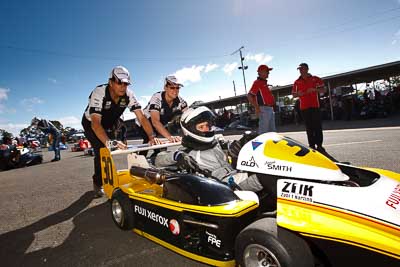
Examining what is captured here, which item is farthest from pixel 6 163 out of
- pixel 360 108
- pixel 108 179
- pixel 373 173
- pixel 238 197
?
pixel 360 108

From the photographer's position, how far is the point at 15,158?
9.66 m

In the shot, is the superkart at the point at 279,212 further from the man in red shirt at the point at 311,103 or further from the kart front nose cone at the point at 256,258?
the man in red shirt at the point at 311,103

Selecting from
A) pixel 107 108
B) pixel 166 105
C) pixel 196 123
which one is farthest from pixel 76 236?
pixel 166 105

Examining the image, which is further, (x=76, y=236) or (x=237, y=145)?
(x=76, y=236)

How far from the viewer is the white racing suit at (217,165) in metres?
1.88

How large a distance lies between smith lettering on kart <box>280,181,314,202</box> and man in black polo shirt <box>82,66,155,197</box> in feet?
6.98

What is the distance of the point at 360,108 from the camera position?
15305 mm

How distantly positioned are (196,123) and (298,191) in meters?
1.14

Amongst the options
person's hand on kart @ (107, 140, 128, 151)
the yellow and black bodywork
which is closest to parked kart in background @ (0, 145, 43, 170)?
person's hand on kart @ (107, 140, 128, 151)

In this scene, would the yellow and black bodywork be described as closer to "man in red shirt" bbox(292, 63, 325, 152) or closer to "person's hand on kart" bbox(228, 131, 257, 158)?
"person's hand on kart" bbox(228, 131, 257, 158)

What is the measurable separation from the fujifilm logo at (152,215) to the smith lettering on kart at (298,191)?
861mm

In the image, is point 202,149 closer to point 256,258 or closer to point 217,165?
point 217,165

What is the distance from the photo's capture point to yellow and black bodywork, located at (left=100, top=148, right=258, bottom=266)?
4.78 ft

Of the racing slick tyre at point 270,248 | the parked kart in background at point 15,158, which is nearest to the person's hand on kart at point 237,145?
the racing slick tyre at point 270,248
